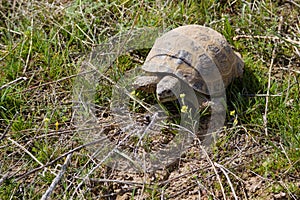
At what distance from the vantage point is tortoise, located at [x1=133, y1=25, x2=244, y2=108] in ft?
10.6

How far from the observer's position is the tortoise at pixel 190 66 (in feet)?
10.6

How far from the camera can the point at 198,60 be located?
10.7 feet

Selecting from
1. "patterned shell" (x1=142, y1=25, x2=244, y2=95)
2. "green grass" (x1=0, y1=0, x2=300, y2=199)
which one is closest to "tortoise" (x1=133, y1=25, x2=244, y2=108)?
"patterned shell" (x1=142, y1=25, x2=244, y2=95)

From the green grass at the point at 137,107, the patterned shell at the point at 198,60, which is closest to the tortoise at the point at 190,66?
the patterned shell at the point at 198,60

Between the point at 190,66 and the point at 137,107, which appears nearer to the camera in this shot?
the point at 190,66

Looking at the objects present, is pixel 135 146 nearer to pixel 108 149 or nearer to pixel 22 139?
pixel 108 149

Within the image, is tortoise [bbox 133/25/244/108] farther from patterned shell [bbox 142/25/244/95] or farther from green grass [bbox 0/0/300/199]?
green grass [bbox 0/0/300/199]

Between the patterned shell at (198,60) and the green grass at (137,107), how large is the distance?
0.58ft

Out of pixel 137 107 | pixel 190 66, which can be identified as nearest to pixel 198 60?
pixel 190 66

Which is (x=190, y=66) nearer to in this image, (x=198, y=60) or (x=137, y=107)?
(x=198, y=60)

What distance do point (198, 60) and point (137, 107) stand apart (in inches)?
19.7

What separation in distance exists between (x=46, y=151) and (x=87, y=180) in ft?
1.09

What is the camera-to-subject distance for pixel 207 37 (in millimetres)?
3336

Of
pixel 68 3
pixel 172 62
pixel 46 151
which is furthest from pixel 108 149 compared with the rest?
pixel 68 3
